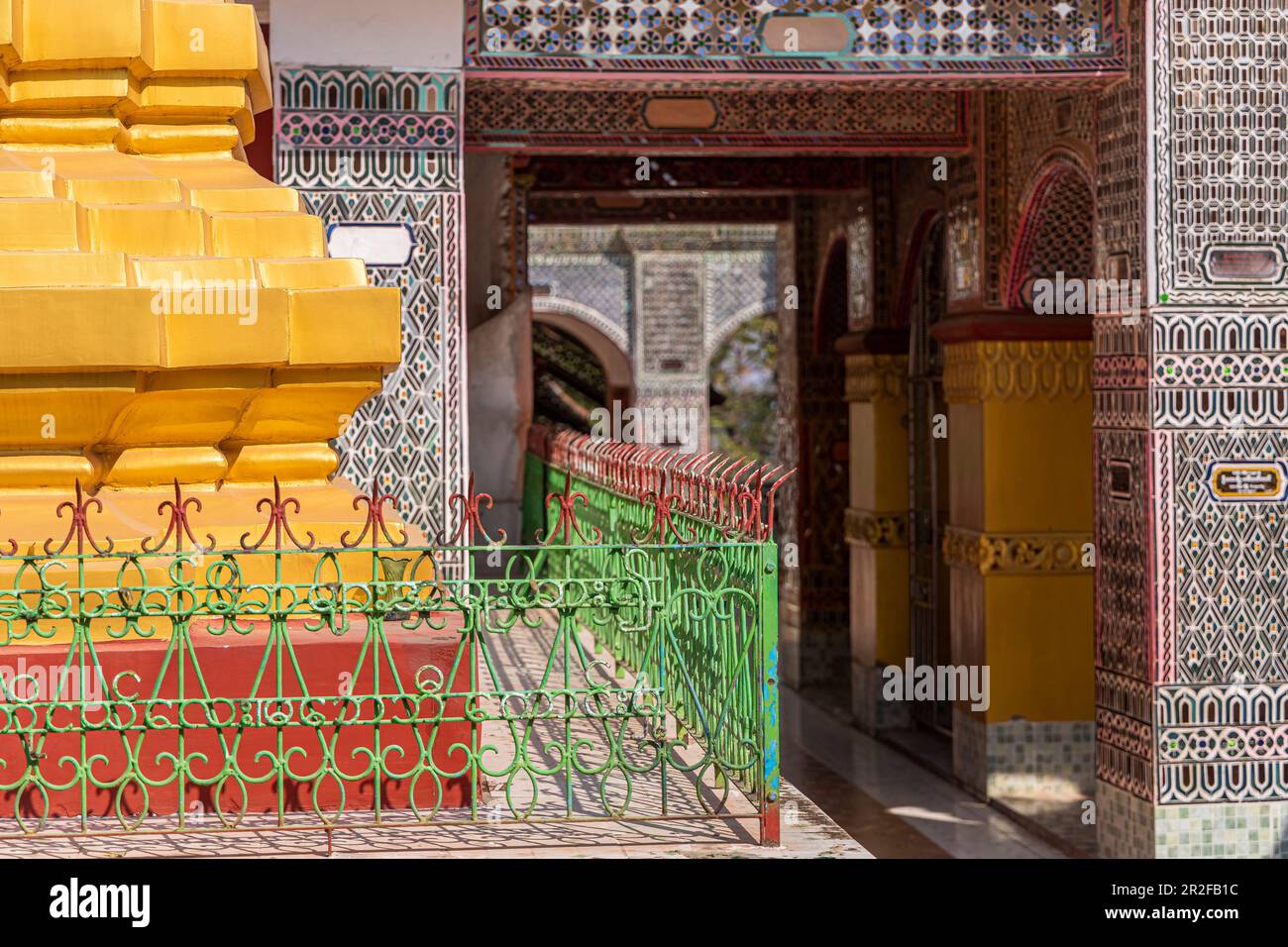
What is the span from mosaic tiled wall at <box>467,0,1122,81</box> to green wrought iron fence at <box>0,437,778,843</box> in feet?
10.0

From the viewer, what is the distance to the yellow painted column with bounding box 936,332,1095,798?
32.0 feet

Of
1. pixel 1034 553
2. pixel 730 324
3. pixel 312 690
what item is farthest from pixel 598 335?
pixel 312 690

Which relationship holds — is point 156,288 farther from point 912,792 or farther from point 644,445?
point 912,792

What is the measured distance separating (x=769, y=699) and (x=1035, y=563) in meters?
5.73

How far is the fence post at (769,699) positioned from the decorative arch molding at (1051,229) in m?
5.04

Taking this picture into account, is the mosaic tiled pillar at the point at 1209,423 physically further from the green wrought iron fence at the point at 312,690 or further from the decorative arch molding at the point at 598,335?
the decorative arch molding at the point at 598,335

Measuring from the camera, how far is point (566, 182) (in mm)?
11922

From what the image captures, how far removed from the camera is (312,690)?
14.8ft

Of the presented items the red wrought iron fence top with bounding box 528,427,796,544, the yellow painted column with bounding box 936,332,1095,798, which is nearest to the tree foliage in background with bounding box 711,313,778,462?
the yellow painted column with bounding box 936,332,1095,798

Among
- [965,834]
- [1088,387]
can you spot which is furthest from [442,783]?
[1088,387]

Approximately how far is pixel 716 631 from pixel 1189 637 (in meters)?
3.38

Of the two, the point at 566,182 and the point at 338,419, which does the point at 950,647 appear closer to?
the point at 566,182

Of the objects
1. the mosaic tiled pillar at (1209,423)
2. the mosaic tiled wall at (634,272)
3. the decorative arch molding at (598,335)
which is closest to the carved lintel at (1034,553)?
the mosaic tiled pillar at (1209,423)

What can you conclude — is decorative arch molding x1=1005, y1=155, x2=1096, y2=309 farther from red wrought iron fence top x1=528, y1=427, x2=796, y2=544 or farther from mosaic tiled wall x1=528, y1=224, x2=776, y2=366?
mosaic tiled wall x1=528, y1=224, x2=776, y2=366
